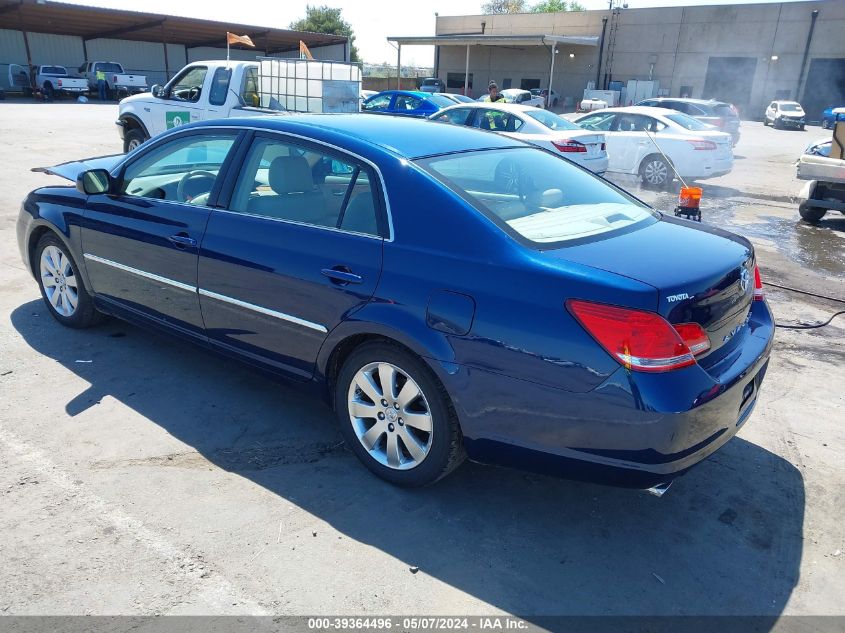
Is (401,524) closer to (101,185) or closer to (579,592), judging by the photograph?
(579,592)

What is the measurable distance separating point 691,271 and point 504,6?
313 feet

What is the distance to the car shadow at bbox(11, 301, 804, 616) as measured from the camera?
108 inches

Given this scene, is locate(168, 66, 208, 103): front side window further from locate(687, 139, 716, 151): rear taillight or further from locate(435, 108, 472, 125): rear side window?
locate(687, 139, 716, 151): rear taillight

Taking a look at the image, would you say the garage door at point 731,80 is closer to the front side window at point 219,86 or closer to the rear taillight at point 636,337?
the front side window at point 219,86

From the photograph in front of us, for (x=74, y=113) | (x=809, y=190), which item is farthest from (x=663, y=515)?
(x=74, y=113)

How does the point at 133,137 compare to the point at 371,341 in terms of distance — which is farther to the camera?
the point at 133,137

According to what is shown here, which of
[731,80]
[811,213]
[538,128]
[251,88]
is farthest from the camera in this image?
[731,80]

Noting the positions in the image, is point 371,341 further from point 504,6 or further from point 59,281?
point 504,6

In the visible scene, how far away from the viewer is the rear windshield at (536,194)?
315cm

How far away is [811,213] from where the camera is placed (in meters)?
10.7

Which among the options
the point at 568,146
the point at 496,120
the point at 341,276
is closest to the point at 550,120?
the point at 496,120

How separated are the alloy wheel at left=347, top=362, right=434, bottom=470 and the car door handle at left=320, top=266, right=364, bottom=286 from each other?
413 millimetres

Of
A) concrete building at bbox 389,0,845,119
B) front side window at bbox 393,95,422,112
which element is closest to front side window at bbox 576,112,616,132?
front side window at bbox 393,95,422,112

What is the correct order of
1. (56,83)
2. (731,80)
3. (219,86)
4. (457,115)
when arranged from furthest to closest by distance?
(731,80)
(56,83)
(457,115)
(219,86)
